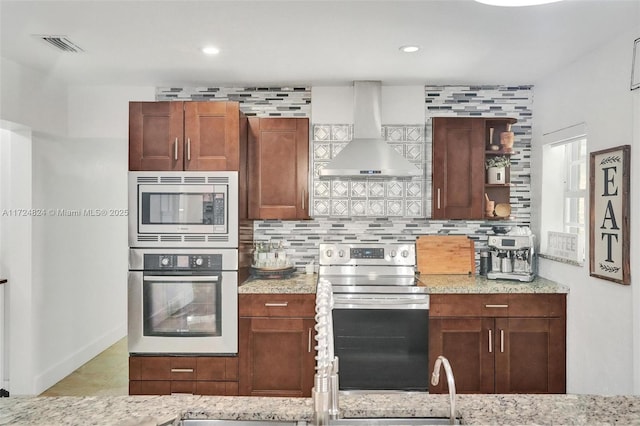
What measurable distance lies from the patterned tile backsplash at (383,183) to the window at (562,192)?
0.27m

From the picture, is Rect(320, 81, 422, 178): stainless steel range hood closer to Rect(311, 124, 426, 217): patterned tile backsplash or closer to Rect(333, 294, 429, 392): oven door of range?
Rect(311, 124, 426, 217): patterned tile backsplash

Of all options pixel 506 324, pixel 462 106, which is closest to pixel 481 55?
pixel 462 106

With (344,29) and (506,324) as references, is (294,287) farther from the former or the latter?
(344,29)

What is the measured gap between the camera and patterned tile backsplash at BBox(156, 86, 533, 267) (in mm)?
4035

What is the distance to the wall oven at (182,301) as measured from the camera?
3400 millimetres

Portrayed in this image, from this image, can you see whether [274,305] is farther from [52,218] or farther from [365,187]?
[52,218]

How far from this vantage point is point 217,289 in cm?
341

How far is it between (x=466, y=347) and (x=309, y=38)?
2.41 metres

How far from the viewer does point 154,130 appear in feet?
11.4

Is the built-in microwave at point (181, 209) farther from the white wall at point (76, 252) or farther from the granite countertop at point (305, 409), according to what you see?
the granite countertop at point (305, 409)

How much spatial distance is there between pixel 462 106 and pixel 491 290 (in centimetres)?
163

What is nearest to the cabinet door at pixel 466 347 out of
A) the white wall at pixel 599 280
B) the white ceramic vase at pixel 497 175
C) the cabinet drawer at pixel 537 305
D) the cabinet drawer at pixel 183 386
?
the cabinet drawer at pixel 537 305

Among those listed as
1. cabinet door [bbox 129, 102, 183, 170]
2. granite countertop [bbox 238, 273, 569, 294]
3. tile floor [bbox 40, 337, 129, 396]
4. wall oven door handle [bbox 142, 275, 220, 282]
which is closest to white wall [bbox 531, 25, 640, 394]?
granite countertop [bbox 238, 273, 569, 294]

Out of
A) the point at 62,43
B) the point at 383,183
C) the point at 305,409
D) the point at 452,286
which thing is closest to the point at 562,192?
the point at 452,286
